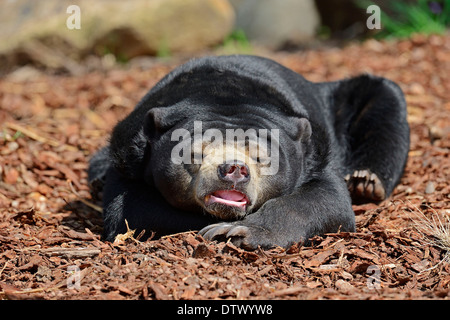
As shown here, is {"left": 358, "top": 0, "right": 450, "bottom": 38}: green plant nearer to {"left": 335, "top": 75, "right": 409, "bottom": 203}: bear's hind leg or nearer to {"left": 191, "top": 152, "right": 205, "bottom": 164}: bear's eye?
{"left": 335, "top": 75, "right": 409, "bottom": 203}: bear's hind leg

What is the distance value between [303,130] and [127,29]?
7218 mm

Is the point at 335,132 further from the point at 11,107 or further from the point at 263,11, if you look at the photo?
the point at 263,11

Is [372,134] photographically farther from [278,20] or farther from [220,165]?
[278,20]

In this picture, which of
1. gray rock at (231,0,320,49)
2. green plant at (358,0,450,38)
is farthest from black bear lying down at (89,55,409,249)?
gray rock at (231,0,320,49)

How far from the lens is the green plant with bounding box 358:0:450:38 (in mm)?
11992

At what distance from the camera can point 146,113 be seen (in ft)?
17.3

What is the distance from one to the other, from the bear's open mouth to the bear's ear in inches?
36.3

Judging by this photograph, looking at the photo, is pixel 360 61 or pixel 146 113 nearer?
pixel 146 113

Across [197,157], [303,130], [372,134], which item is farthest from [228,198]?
[372,134]

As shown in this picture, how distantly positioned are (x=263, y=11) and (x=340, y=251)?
11451 mm

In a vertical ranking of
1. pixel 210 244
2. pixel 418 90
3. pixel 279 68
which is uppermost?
pixel 279 68

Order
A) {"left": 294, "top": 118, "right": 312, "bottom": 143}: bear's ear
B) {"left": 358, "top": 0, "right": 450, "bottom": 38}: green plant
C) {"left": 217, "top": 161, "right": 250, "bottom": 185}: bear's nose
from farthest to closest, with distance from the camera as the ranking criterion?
{"left": 358, "top": 0, "right": 450, "bottom": 38}: green plant < {"left": 294, "top": 118, "right": 312, "bottom": 143}: bear's ear < {"left": 217, "top": 161, "right": 250, "bottom": 185}: bear's nose

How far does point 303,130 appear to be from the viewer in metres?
5.25

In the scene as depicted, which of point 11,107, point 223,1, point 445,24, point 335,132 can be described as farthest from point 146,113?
point 445,24
